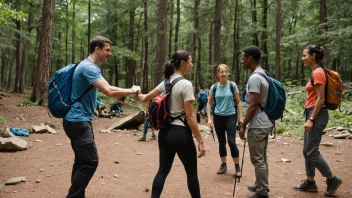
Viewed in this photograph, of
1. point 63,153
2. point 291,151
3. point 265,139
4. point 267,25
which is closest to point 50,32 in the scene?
point 63,153

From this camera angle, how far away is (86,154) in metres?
3.52

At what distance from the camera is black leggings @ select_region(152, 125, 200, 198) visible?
3.42 metres

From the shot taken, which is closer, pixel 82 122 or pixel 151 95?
pixel 82 122

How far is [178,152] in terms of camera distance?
3457 mm

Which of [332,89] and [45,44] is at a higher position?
[45,44]

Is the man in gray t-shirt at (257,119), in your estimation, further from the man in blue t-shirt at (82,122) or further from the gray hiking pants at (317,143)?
the man in blue t-shirt at (82,122)

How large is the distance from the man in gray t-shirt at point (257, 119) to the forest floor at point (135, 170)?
0.87 meters

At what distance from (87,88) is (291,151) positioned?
683cm

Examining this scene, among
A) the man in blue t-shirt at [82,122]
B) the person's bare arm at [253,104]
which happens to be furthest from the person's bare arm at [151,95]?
the person's bare arm at [253,104]

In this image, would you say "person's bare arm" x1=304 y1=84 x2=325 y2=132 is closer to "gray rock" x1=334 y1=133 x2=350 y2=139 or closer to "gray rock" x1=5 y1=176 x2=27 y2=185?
"gray rock" x1=5 y1=176 x2=27 y2=185

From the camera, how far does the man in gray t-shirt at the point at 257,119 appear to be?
156 inches

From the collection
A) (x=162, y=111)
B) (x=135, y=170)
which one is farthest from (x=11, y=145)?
(x=162, y=111)

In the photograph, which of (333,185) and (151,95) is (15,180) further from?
(333,185)

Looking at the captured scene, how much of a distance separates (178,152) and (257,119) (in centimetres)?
132
